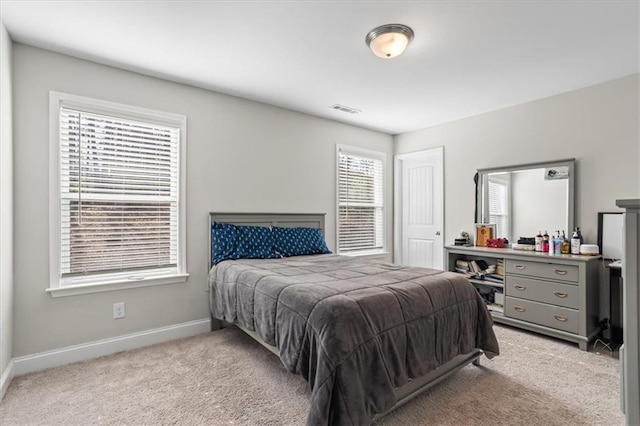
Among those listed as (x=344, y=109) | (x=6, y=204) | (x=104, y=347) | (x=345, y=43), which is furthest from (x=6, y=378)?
(x=344, y=109)

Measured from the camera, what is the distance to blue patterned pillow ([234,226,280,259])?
3.22m

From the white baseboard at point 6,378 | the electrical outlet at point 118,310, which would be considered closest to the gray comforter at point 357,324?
the electrical outlet at point 118,310

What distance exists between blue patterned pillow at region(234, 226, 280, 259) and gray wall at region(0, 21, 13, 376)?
A: 1.64 metres

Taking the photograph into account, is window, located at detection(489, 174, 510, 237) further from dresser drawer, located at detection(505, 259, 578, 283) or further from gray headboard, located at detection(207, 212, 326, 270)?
gray headboard, located at detection(207, 212, 326, 270)

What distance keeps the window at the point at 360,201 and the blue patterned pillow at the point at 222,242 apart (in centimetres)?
169

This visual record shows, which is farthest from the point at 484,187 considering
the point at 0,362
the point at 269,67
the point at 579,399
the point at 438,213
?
the point at 0,362

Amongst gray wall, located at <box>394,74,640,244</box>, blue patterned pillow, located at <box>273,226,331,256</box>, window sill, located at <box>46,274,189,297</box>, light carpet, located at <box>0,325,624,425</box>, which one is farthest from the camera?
blue patterned pillow, located at <box>273,226,331,256</box>

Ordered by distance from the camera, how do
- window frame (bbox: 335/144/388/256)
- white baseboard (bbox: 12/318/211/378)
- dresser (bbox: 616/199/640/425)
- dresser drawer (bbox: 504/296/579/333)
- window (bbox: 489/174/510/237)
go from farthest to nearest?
window frame (bbox: 335/144/388/256) < window (bbox: 489/174/510/237) < dresser drawer (bbox: 504/296/579/333) < white baseboard (bbox: 12/318/211/378) < dresser (bbox: 616/199/640/425)

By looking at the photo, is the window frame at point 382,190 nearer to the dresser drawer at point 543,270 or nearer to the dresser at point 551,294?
the dresser at point 551,294

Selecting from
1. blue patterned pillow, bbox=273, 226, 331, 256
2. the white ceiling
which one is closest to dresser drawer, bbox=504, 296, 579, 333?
blue patterned pillow, bbox=273, 226, 331, 256

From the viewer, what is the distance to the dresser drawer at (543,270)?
291cm

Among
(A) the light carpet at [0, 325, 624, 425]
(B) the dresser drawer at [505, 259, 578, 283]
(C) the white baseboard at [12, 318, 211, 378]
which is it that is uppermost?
(B) the dresser drawer at [505, 259, 578, 283]

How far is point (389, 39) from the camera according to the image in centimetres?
227

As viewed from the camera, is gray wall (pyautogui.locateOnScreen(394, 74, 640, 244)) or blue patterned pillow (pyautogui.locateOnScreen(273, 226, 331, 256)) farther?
blue patterned pillow (pyautogui.locateOnScreen(273, 226, 331, 256))
